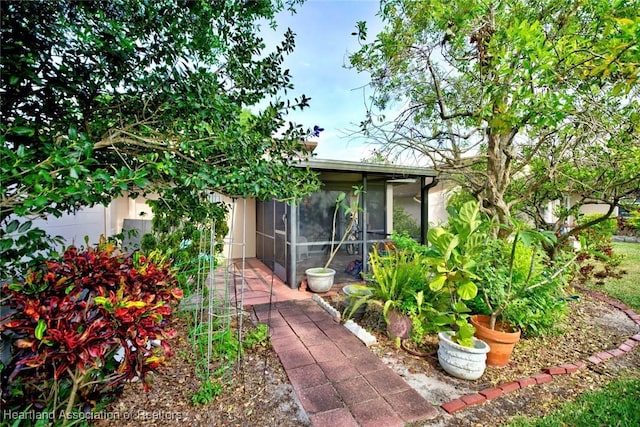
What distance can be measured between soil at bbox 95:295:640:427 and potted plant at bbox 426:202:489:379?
192mm

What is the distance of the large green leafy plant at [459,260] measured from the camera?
9.30 ft

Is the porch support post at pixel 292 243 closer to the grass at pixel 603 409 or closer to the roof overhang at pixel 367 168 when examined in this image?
the roof overhang at pixel 367 168

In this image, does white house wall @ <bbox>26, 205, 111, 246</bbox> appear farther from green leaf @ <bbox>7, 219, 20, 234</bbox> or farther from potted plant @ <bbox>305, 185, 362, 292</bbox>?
potted plant @ <bbox>305, 185, 362, 292</bbox>

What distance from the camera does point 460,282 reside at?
9.63 ft

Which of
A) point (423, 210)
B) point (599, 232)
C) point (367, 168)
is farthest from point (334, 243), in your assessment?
point (599, 232)

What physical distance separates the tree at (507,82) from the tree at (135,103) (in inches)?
61.1

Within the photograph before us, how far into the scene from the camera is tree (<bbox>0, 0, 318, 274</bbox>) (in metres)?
1.31

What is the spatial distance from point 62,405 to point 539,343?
4703 mm

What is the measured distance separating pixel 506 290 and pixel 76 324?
402 cm

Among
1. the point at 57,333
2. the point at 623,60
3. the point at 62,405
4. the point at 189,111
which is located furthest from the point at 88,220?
the point at 623,60

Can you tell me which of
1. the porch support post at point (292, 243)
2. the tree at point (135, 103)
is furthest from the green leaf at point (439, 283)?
the porch support post at point (292, 243)

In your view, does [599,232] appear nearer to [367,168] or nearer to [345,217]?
[367,168]

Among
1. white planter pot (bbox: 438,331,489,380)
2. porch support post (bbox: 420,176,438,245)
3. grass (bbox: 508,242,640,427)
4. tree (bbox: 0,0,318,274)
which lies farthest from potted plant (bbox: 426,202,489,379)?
porch support post (bbox: 420,176,438,245)

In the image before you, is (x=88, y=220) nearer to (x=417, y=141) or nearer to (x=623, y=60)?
(x=417, y=141)
